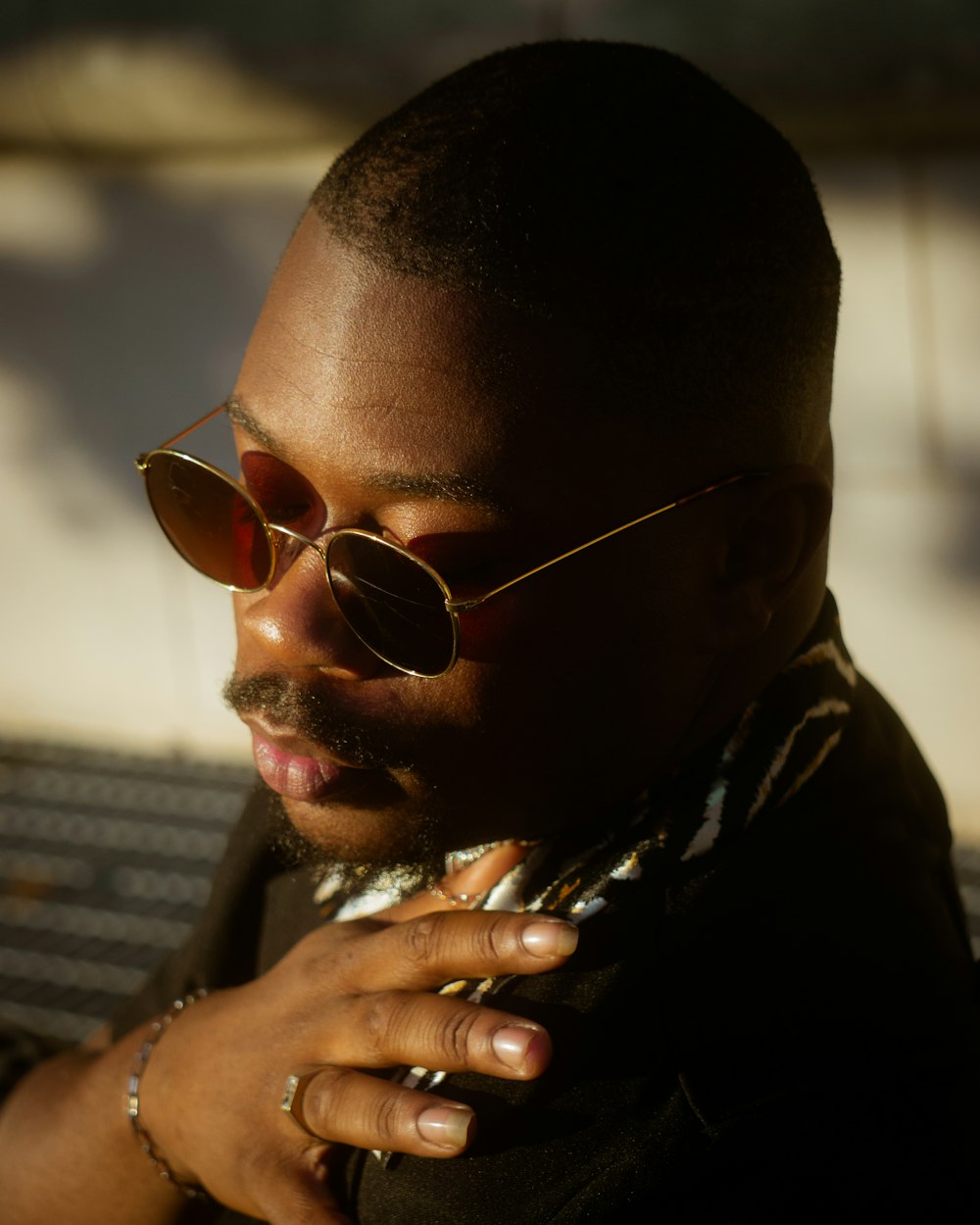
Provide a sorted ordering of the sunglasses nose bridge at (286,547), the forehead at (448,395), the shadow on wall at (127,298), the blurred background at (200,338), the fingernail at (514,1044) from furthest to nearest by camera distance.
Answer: the shadow on wall at (127,298)
the blurred background at (200,338)
the sunglasses nose bridge at (286,547)
the forehead at (448,395)
the fingernail at (514,1044)

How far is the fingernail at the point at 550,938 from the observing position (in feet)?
4.35

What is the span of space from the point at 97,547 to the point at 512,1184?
435 cm

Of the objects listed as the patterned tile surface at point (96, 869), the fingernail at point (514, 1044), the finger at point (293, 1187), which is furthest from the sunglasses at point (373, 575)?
the patterned tile surface at point (96, 869)

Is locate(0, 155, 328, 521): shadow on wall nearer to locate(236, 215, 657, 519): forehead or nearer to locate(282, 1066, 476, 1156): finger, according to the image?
locate(236, 215, 657, 519): forehead

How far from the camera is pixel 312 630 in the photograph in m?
1.60

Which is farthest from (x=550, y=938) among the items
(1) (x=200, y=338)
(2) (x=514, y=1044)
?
(1) (x=200, y=338)

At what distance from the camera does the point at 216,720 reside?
5.12 m

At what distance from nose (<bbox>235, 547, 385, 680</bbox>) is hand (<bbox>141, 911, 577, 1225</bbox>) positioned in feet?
1.15

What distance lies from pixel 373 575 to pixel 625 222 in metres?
0.54

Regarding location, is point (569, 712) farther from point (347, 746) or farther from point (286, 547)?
point (286, 547)

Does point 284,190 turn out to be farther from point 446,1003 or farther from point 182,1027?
point 446,1003

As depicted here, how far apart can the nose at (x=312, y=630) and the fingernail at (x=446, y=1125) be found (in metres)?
0.56

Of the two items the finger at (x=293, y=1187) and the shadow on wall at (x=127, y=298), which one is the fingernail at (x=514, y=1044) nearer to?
the finger at (x=293, y=1187)

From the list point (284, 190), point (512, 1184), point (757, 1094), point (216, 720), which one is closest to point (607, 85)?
point (757, 1094)
